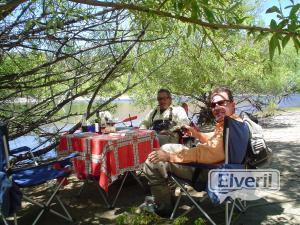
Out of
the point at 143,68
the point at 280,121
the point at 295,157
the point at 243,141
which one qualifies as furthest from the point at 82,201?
the point at 280,121

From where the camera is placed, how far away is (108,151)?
367 centimetres

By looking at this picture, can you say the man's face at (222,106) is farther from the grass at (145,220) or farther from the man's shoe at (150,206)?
the man's shoe at (150,206)

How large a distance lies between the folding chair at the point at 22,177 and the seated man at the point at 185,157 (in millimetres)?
789

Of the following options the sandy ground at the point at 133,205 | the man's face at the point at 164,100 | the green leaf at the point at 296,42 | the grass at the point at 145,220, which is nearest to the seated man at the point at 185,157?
the grass at the point at 145,220

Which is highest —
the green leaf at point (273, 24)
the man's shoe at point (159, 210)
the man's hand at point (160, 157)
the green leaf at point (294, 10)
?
the green leaf at point (294, 10)

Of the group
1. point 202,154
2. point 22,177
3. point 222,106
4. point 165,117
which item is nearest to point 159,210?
point 202,154

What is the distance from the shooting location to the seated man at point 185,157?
3.14 m

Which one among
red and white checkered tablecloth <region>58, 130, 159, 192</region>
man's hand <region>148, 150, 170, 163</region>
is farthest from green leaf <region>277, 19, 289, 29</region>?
red and white checkered tablecloth <region>58, 130, 159, 192</region>

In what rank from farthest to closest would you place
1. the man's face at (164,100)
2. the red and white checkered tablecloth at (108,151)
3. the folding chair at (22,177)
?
the man's face at (164,100) < the red and white checkered tablecloth at (108,151) < the folding chair at (22,177)

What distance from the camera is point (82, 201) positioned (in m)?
4.32

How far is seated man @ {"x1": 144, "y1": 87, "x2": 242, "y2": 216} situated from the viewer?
10.3 feet

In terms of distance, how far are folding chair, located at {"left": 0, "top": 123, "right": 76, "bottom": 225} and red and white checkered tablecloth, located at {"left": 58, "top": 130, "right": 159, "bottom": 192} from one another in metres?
0.19

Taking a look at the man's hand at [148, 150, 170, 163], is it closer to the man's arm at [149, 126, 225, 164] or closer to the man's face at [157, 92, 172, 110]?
the man's arm at [149, 126, 225, 164]

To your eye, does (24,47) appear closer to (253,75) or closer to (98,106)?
(98,106)
